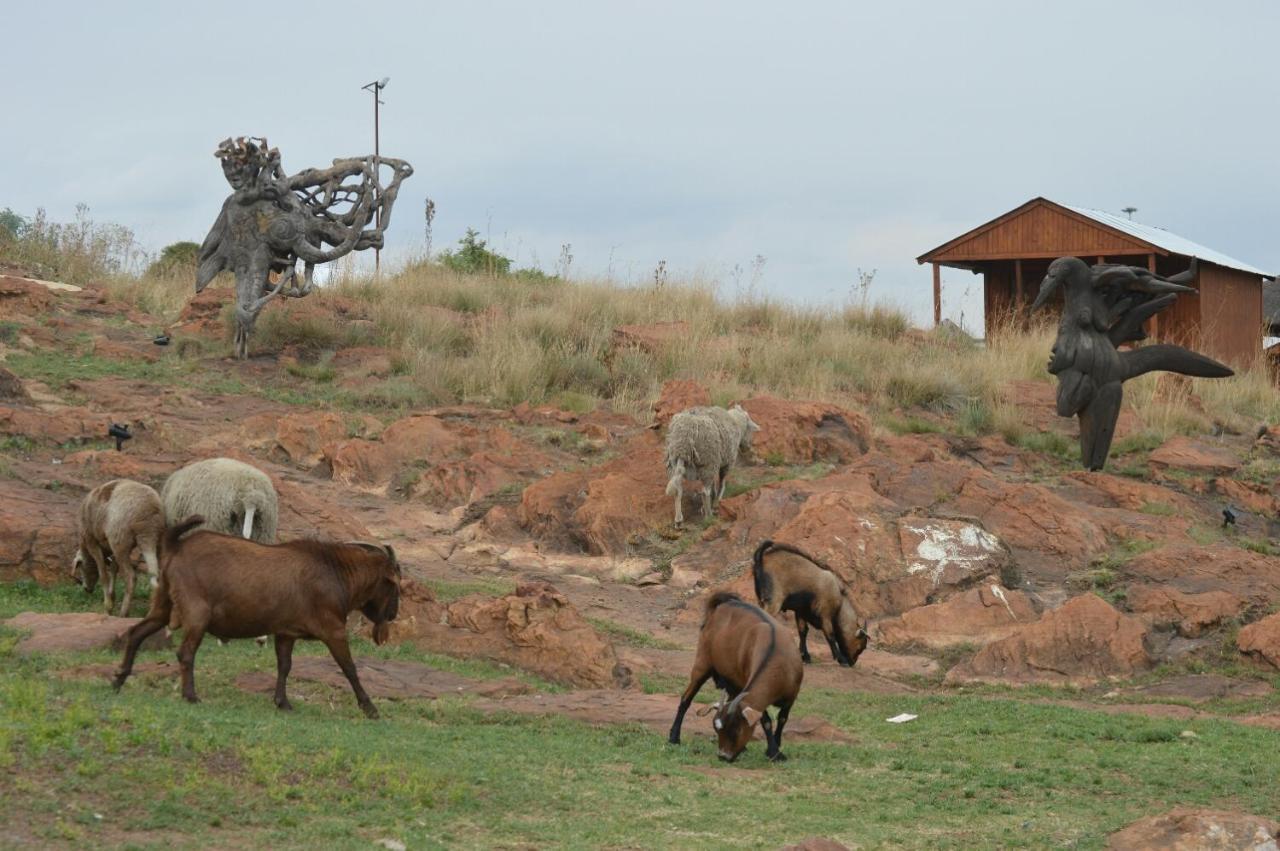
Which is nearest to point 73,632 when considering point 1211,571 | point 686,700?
point 686,700

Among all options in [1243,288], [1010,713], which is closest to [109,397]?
[1010,713]

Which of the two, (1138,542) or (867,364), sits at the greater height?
(867,364)

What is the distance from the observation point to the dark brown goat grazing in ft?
39.2

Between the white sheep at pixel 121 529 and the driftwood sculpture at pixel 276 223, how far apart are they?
1163cm

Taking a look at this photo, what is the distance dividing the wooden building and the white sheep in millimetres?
21777

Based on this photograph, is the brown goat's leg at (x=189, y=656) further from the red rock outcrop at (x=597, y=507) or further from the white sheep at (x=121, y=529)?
the red rock outcrop at (x=597, y=507)

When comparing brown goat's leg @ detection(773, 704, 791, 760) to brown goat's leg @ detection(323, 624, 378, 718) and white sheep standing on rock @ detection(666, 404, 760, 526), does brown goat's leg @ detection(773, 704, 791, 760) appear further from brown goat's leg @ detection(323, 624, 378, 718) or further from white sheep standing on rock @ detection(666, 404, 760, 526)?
white sheep standing on rock @ detection(666, 404, 760, 526)

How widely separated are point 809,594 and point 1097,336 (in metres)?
8.69

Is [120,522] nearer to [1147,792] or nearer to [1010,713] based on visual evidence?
[1010,713]

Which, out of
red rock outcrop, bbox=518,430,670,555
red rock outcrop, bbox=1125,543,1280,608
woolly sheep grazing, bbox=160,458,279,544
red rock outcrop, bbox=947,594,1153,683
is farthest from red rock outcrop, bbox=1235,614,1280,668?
woolly sheep grazing, bbox=160,458,279,544

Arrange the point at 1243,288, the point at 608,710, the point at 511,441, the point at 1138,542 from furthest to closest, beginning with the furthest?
the point at 1243,288
the point at 511,441
the point at 1138,542
the point at 608,710

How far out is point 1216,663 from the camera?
1216 cm

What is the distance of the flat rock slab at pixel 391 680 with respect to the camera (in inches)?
371

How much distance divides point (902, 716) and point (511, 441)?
9420 mm
